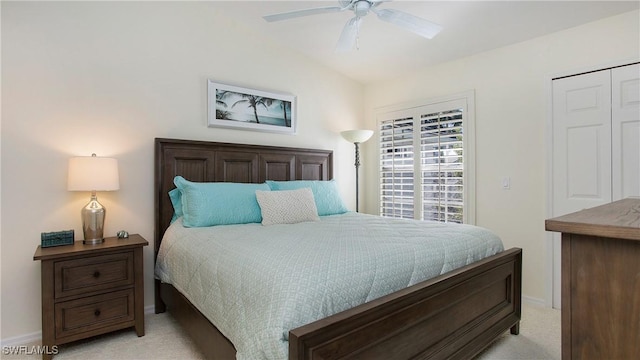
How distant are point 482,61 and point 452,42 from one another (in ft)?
1.31

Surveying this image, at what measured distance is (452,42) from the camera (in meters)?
3.33

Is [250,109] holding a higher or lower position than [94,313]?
higher

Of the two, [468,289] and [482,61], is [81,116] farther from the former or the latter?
[482,61]

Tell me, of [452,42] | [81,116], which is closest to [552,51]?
[452,42]

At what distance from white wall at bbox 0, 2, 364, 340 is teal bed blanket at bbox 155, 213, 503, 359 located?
0.90 m

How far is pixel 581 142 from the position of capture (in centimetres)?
283

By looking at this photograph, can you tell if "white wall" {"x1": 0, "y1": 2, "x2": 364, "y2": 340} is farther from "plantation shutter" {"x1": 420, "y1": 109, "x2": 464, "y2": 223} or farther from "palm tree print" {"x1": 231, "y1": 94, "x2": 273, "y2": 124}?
"plantation shutter" {"x1": 420, "y1": 109, "x2": 464, "y2": 223}

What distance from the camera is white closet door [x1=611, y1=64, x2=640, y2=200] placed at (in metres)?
2.57

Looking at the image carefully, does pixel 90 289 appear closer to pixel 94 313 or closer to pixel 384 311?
pixel 94 313

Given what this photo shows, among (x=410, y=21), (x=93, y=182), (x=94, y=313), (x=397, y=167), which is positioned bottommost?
(x=94, y=313)

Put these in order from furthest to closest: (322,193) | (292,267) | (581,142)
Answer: (322,193), (581,142), (292,267)

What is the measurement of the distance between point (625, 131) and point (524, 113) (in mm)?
748

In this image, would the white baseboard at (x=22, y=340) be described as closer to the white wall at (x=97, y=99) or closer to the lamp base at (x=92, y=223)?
the white wall at (x=97, y=99)

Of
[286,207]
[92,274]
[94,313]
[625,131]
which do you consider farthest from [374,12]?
A: [94,313]
